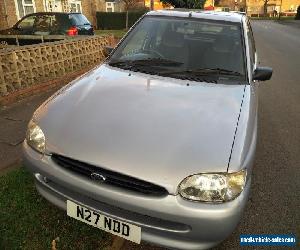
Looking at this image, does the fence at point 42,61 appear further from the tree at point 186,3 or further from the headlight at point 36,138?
the tree at point 186,3

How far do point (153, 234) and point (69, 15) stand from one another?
36.5 ft

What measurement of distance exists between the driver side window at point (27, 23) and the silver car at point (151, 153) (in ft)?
33.7

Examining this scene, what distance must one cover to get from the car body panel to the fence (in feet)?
11.1

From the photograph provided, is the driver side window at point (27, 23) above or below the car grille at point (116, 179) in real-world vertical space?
above

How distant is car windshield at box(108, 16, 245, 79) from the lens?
3.59m

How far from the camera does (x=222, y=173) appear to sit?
89.4 inches

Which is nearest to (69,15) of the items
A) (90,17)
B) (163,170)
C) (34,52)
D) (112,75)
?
(34,52)

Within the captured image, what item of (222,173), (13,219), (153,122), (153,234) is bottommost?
(13,219)

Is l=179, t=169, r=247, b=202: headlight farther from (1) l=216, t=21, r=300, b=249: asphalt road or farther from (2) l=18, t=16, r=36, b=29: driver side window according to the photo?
(2) l=18, t=16, r=36, b=29: driver side window

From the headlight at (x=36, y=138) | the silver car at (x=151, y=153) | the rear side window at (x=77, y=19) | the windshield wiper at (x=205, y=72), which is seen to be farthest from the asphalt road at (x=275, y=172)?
the rear side window at (x=77, y=19)

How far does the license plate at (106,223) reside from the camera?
2350mm

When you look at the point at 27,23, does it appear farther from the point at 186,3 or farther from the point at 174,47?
the point at 186,3

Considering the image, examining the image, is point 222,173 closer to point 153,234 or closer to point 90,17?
point 153,234

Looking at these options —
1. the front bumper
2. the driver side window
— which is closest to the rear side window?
the driver side window
